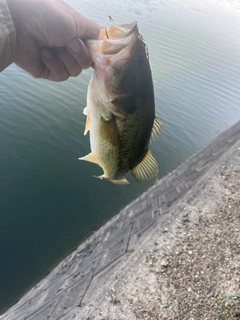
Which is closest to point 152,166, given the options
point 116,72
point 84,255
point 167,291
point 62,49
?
point 116,72

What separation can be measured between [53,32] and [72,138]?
24.8ft

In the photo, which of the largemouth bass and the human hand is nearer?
the largemouth bass

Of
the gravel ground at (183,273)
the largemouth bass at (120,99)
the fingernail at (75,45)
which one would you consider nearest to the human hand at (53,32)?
the fingernail at (75,45)

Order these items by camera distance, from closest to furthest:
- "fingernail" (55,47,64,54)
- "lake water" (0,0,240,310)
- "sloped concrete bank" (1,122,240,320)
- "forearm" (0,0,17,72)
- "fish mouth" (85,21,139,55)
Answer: "fish mouth" (85,21,139,55) → "forearm" (0,0,17,72) → "fingernail" (55,47,64,54) → "sloped concrete bank" (1,122,240,320) → "lake water" (0,0,240,310)

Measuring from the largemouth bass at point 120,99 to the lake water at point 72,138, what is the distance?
5199 mm

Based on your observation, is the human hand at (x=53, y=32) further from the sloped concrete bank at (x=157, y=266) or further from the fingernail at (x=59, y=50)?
the sloped concrete bank at (x=157, y=266)

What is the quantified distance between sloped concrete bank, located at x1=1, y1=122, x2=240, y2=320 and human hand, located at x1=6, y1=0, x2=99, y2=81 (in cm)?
262

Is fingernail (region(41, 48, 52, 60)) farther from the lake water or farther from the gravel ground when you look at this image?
the lake water

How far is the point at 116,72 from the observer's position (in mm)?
1760

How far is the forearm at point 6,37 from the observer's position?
72.0 inches

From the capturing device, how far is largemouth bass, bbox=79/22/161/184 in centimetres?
172

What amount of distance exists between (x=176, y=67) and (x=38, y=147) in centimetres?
867

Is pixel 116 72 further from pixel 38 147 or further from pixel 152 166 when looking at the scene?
pixel 38 147

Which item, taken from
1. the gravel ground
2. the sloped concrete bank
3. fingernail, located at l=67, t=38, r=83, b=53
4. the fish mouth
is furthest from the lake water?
the fish mouth
